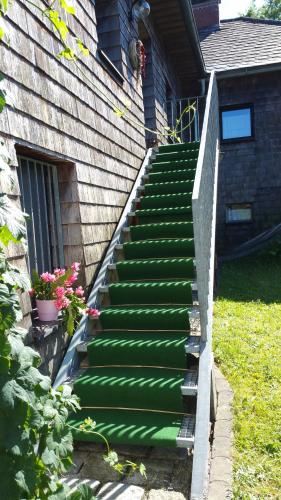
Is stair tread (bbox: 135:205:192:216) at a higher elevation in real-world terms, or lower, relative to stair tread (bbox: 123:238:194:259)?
higher

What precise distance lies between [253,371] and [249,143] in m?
6.81

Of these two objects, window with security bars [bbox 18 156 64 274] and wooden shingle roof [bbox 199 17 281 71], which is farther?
wooden shingle roof [bbox 199 17 281 71]

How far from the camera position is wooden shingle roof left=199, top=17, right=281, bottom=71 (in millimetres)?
9125

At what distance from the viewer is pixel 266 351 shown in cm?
379

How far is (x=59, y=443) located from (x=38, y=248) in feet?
6.05

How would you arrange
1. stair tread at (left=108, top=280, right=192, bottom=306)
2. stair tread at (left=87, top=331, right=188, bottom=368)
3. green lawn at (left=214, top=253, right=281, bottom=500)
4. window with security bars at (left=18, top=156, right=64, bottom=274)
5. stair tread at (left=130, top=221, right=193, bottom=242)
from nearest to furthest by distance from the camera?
green lawn at (left=214, top=253, right=281, bottom=500) → stair tread at (left=87, top=331, right=188, bottom=368) → window with security bars at (left=18, top=156, right=64, bottom=274) → stair tread at (left=108, top=280, right=192, bottom=306) → stair tread at (left=130, top=221, right=193, bottom=242)

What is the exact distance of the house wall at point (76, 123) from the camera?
2.58 metres

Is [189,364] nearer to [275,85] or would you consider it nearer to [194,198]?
[194,198]

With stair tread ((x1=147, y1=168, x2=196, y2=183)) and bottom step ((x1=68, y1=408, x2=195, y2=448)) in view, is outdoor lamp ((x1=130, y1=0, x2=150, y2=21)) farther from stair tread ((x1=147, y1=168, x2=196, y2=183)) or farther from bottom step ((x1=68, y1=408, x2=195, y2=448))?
bottom step ((x1=68, y1=408, x2=195, y2=448))

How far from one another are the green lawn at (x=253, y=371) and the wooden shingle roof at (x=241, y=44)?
5418 mm

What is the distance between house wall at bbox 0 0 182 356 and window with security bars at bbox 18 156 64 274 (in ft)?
0.23

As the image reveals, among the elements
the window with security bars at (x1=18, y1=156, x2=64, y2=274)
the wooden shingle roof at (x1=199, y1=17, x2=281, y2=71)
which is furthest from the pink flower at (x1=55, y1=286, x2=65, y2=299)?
the wooden shingle roof at (x1=199, y1=17, x2=281, y2=71)

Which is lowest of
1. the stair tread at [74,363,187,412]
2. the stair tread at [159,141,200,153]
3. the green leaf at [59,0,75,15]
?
→ the stair tread at [74,363,187,412]

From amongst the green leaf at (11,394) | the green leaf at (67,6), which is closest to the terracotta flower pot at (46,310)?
the green leaf at (11,394)
